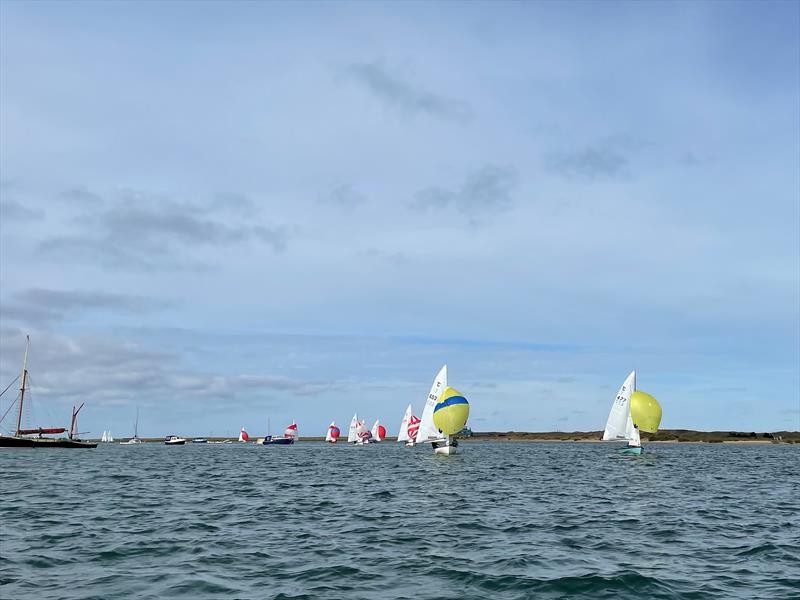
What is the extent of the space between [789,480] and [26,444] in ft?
427

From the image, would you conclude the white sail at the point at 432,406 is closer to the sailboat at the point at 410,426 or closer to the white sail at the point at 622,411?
the white sail at the point at 622,411

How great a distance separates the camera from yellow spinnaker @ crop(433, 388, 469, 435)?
86938mm

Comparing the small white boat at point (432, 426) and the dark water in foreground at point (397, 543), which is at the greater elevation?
the small white boat at point (432, 426)

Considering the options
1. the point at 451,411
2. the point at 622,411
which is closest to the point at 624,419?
the point at 622,411

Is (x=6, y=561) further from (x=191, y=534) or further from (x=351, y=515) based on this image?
(x=351, y=515)

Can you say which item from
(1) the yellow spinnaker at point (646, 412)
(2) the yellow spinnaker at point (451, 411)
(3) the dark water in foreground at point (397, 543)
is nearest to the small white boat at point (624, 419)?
(1) the yellow spinnaker at point (646, 412)

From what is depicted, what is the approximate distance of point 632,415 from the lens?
304 ft

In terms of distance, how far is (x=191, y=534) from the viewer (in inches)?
946

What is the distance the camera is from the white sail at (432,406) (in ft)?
304

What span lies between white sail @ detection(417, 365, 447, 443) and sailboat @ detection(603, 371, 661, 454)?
966 inches

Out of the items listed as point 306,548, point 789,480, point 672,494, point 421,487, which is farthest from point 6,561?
point 789,480

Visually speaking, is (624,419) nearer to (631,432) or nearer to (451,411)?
(631,432)

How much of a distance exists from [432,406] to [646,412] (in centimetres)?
2936

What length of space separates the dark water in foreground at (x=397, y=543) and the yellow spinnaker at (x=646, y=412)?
5064 centimetres
